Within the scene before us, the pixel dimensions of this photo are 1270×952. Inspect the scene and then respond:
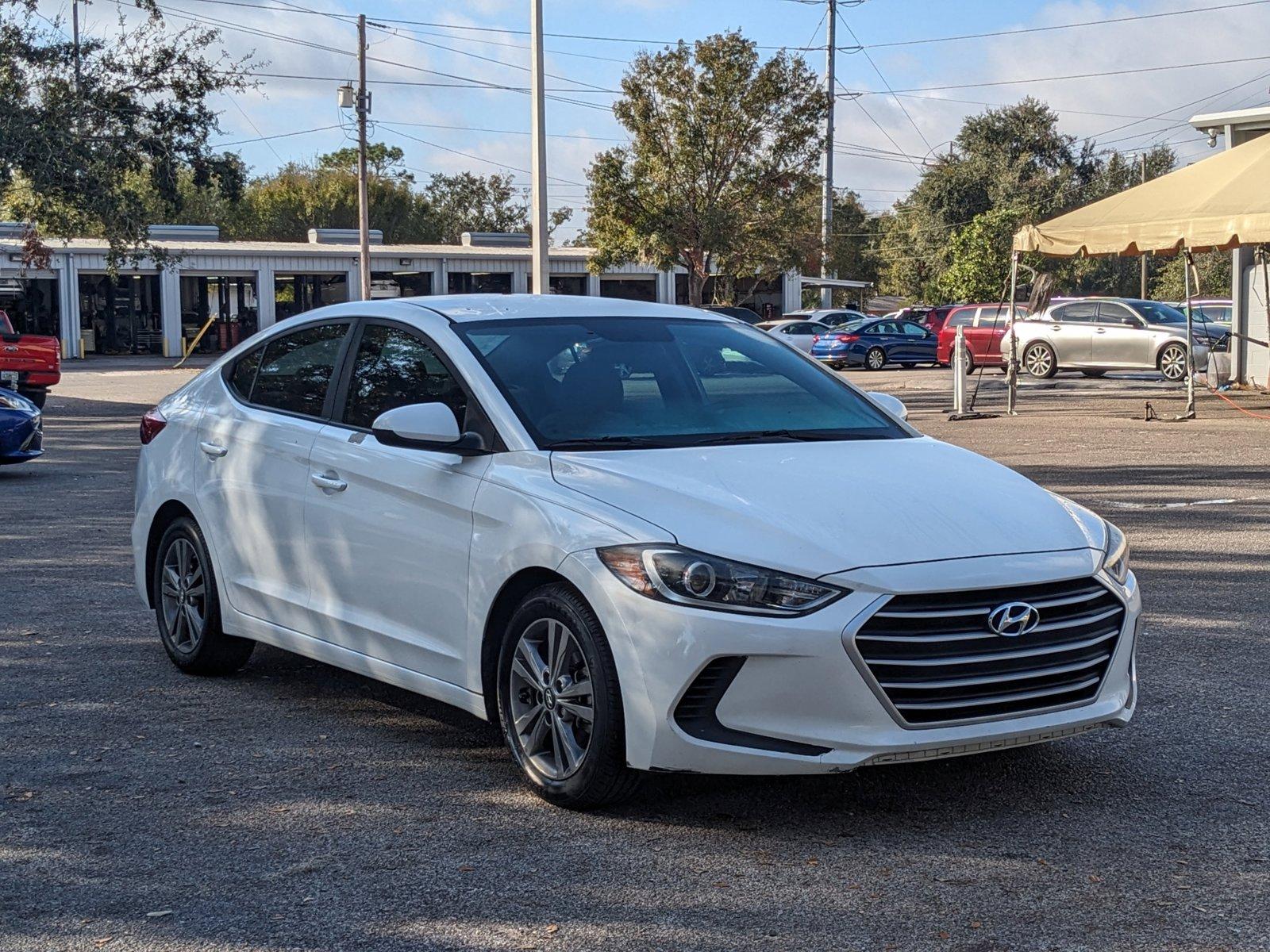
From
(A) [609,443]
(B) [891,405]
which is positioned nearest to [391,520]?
(A) [609,443]

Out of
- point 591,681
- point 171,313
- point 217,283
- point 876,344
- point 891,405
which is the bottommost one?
point 591,681

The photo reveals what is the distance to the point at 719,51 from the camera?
4116cm

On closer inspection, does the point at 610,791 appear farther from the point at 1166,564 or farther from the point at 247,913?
the point at 1166,564

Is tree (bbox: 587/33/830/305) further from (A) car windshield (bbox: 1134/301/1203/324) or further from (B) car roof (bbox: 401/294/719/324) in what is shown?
(B) car roof (bbox: 401/294/719/324)

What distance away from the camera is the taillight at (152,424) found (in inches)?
282

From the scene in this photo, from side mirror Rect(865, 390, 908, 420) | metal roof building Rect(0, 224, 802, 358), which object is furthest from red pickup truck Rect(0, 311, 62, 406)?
metal roof building Rect(0, 224, 802, 358)

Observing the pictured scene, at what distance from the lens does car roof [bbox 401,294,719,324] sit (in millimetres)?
5883

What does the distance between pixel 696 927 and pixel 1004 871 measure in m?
0.93

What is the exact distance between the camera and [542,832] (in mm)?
4621

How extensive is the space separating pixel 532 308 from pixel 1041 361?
27.4 meters

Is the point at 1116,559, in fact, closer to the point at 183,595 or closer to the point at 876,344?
the point at 183,595

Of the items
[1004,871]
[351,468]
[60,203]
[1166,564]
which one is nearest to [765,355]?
[351,468]

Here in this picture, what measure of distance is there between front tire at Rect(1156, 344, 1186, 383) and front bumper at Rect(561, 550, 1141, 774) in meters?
26.3

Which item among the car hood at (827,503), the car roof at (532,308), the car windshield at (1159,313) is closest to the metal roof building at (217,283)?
the car windshield at (1159,313)
